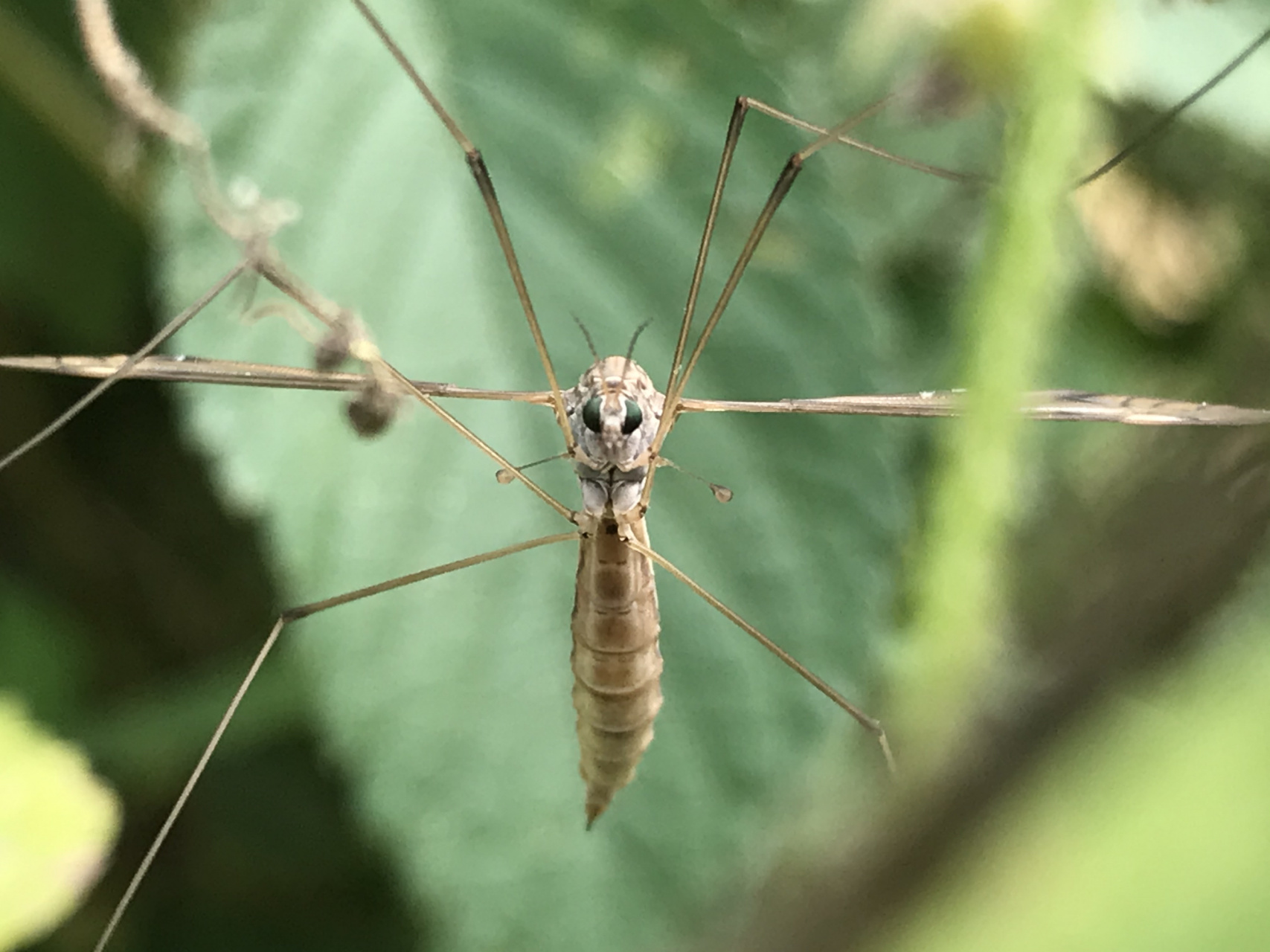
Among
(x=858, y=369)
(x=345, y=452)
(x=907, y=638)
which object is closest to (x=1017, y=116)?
(x=907, y=638)

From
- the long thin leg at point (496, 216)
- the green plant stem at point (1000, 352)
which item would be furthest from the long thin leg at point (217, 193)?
the green plant stem at point (1000, 352)

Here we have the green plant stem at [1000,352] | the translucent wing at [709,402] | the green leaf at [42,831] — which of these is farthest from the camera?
the green leaf at [42,831]

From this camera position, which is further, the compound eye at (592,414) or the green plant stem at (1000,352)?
the compound eye at (592,414)

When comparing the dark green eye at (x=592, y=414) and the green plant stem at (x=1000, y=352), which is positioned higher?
the dark green eye at (x=592, y=414)

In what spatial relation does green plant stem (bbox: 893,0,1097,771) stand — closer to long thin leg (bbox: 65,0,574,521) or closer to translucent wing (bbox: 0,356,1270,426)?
translucent wing (bbox: 0,356,1270,426)

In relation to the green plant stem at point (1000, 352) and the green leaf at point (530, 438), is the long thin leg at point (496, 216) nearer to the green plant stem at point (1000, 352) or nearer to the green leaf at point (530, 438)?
the green leaf at point (530, 438)

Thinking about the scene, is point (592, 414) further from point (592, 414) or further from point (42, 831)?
point (42, 831)
